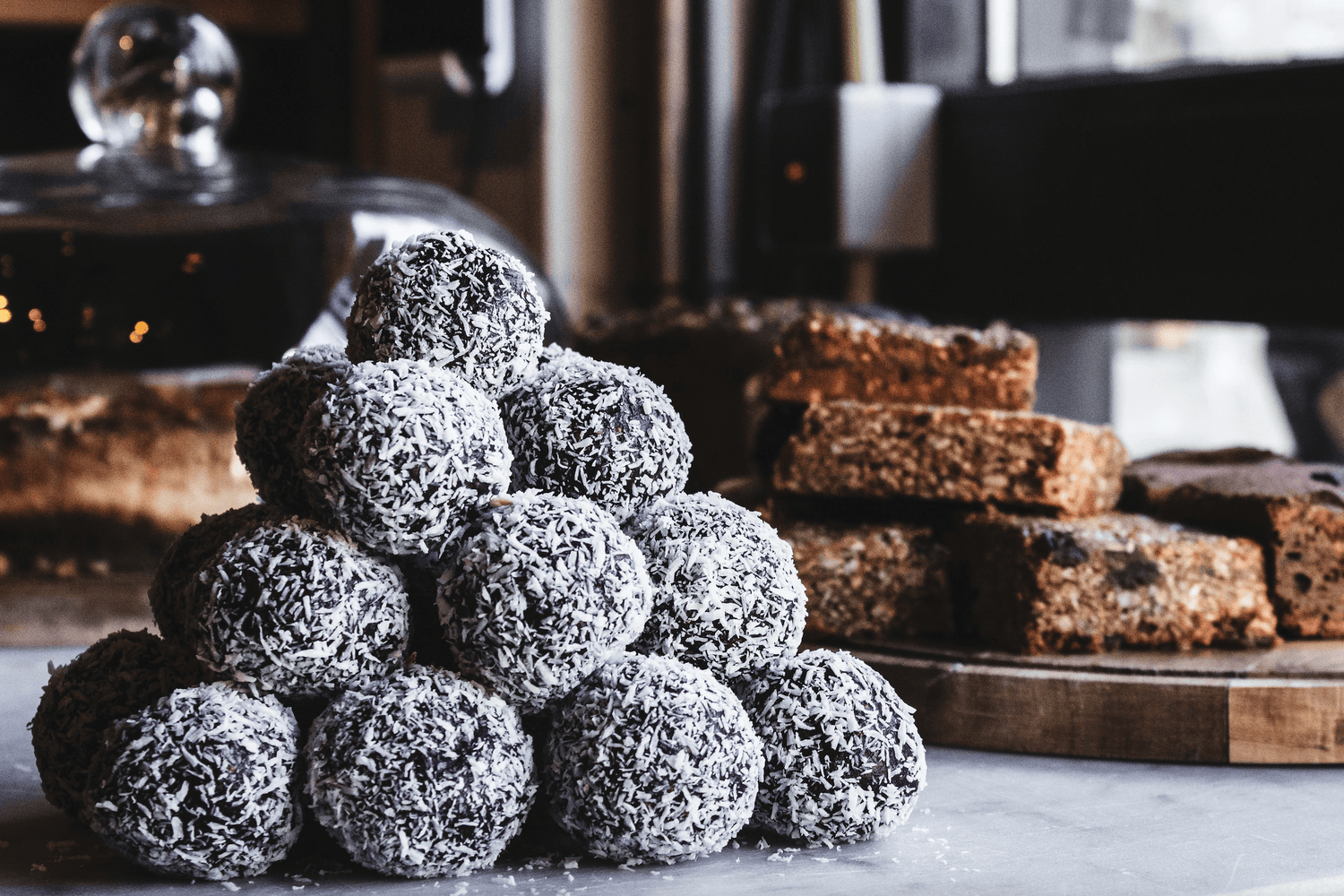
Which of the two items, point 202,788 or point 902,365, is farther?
point 902,365

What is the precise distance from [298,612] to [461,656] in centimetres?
8

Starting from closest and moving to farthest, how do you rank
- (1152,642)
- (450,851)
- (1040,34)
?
(450,851)
(1152,642)
(1040,34)

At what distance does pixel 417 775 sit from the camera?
617 mm

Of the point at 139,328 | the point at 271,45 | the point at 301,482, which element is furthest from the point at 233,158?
the point at 271,45

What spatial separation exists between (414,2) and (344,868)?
238 cm

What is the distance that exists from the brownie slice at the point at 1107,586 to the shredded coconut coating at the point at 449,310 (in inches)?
16.2

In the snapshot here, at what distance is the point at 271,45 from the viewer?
11.7ft

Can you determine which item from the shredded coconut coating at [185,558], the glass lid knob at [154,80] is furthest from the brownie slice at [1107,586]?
the glass lid knob at [154,80]

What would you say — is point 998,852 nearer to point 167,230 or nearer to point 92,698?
point 92,698

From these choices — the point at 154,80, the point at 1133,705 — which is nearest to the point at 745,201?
the point at 154,80

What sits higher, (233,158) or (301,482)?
(233,158)

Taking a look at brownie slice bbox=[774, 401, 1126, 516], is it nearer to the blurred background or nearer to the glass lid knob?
the blurred background

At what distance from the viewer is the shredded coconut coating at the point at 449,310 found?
0.69 metres

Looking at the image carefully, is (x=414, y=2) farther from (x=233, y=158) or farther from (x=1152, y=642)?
(x=1152, y=642)
